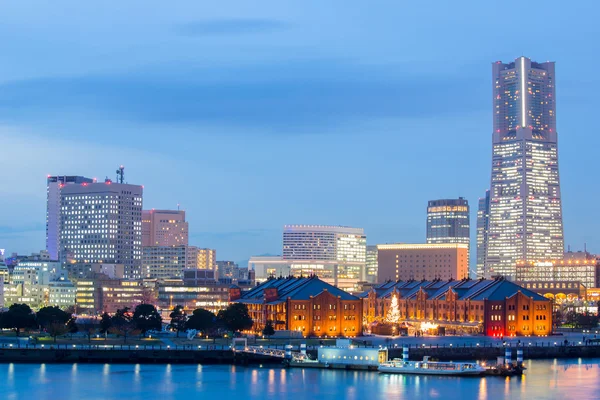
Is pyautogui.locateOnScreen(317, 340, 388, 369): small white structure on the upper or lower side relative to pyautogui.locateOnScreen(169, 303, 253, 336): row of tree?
lower

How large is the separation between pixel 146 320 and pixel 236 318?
12696 millimetres

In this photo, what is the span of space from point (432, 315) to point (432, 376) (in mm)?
63045

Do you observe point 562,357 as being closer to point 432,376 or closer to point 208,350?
point 432,376

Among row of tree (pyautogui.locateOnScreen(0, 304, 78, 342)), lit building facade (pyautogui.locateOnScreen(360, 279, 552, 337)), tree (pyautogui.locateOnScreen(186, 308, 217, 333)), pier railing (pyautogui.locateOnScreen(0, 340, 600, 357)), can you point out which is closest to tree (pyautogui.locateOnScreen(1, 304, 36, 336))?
row of tree (pyautogui.locateOnScreen(0, 304, 78, 342))

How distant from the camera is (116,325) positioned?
538 ft

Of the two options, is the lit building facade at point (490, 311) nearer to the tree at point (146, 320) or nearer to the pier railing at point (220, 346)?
the pier railing at point (220, 346)

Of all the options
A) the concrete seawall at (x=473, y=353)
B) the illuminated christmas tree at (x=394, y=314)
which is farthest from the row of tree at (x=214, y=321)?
the concrete seawall at (x=473, y=353)

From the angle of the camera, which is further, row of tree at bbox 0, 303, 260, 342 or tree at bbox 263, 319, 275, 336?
tree at bbox 263, 319, 275, 336

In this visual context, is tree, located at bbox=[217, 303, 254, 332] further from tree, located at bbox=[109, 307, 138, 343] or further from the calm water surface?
the calm water surface

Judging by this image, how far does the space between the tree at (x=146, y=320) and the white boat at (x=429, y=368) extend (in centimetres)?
4528

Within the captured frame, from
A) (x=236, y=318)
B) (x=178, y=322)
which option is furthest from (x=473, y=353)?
(x=178, y=322)

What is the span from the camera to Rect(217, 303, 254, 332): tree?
16175cm

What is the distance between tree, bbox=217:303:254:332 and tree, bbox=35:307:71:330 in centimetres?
2263

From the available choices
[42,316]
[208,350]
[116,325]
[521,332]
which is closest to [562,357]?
[521,332]
